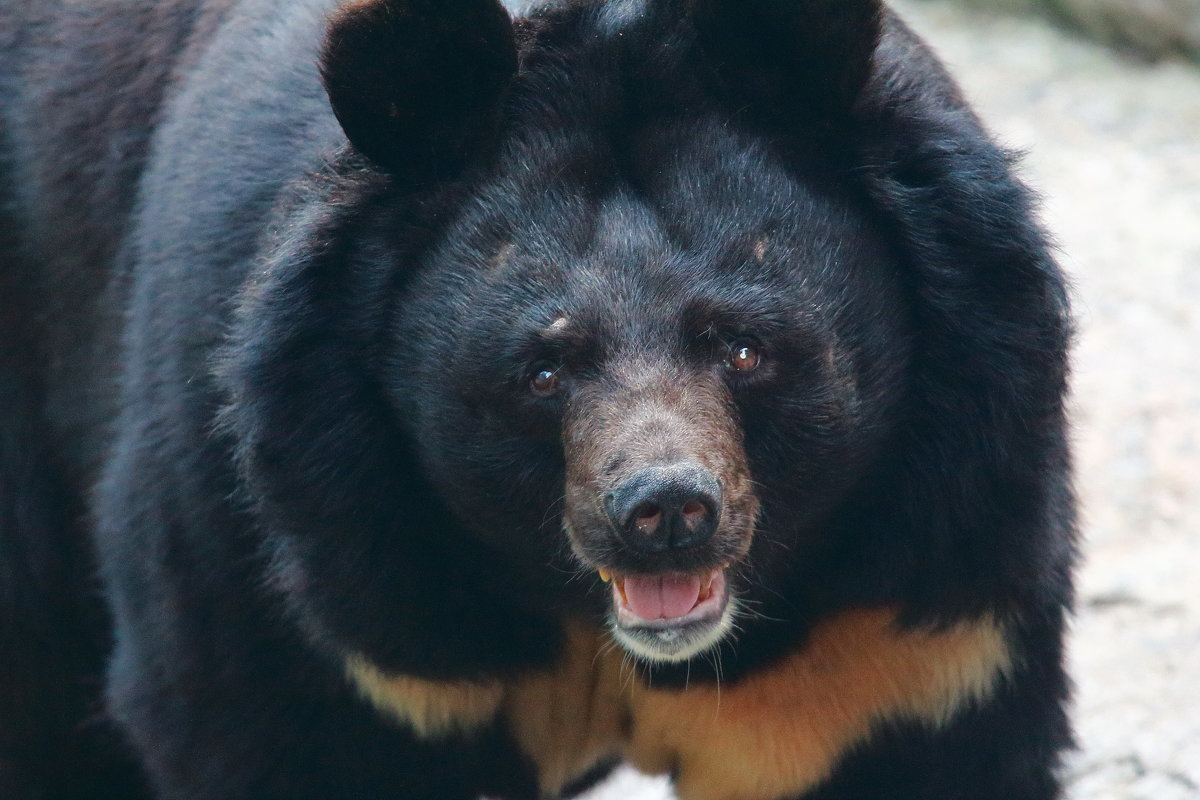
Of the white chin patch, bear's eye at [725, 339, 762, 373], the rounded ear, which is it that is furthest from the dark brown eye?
the rounded ear

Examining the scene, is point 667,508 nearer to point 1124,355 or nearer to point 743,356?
point 743,356

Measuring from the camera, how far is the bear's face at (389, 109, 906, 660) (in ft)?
11.8

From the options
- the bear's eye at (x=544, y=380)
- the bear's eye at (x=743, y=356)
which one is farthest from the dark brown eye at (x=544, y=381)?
the bear's eye at (x=743, y=356)

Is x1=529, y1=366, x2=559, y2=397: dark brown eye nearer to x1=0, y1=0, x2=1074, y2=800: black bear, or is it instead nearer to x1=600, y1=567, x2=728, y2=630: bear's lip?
x1=0, y1=0, x2=1074, y2=800: black bear

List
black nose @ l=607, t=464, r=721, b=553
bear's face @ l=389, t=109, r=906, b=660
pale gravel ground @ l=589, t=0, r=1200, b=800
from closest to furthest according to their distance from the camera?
black nose @ l=607, t=464, r=721, b=553
bear's face @ l=389, t=109, r=906, b=660
pale gravel ground @ l=589, t=0, r=1200, b=800

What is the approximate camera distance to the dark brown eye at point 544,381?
3.69m

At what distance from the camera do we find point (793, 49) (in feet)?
12.6

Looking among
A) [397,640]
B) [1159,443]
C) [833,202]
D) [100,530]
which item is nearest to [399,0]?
[833,202]

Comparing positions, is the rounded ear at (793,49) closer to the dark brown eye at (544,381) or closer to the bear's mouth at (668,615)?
the dark brown eye at (544,381)

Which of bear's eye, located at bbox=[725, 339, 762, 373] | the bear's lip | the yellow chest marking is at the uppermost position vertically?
bear's eye, located at bbox=[725, 339, 762, 373]

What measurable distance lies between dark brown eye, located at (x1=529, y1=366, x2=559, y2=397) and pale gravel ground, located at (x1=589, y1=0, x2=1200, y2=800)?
1.24m

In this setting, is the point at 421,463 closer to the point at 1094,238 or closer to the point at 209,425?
the point at 209,425

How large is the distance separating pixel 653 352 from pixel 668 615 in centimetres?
52

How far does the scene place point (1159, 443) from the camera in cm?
743
